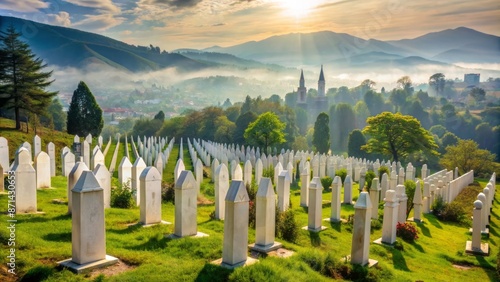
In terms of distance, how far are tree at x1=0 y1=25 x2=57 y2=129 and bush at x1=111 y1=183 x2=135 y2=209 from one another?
21.9 m

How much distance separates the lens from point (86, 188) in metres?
6.36

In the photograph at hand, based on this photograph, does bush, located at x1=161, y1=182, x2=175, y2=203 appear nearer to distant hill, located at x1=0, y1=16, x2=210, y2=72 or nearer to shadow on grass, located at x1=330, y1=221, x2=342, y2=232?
shadow on grass, located at x1=330, y1=221, x2=342, y2=232

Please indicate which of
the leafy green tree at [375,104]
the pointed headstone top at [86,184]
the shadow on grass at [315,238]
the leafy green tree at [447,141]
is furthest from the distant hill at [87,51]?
the pointed headstone top at [86,184]

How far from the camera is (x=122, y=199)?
1101 centimetres

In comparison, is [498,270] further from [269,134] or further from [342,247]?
[269,134]

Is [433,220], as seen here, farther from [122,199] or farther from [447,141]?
[447,141]

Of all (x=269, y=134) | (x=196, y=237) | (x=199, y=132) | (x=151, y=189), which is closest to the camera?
(x=196, y=237)

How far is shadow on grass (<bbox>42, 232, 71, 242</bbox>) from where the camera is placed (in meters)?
7.30

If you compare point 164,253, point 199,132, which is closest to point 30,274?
point 164,253

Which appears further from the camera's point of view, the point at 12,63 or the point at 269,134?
the point at 269,134

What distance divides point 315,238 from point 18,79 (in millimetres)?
27412

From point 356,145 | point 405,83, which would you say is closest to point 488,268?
point 356,145

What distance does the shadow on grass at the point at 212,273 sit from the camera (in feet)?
19.7

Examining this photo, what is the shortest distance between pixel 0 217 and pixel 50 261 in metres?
2.75
